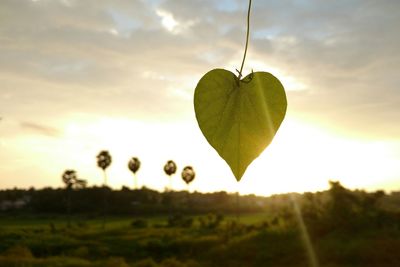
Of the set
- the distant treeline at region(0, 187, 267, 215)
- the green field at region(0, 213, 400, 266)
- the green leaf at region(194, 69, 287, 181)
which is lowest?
the green field at region(0, 213, 400, 266)

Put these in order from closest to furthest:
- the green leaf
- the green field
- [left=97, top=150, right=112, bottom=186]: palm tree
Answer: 1. the green leaf
2. the green field
3. [left=97, top=150, right=112, bottom=186]: palm tree

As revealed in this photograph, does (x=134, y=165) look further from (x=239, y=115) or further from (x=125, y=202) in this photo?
(x=239, y=115)

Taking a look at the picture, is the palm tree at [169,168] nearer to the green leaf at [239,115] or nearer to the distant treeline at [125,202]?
the distant treeline at [125,202]

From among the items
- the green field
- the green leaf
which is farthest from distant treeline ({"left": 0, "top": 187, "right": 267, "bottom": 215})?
the green leaf

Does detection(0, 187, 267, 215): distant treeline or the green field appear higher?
detection(0, 187, 267, 215): distant treeline

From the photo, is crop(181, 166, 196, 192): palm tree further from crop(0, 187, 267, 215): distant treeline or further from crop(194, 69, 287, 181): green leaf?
crop(194, 69, 287, 181): green leaf

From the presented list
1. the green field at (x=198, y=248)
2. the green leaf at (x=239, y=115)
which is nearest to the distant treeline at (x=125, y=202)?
the green field at (x=198, y=248)

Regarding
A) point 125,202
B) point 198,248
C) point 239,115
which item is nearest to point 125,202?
point 125,202

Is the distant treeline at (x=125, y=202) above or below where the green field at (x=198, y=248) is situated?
above
